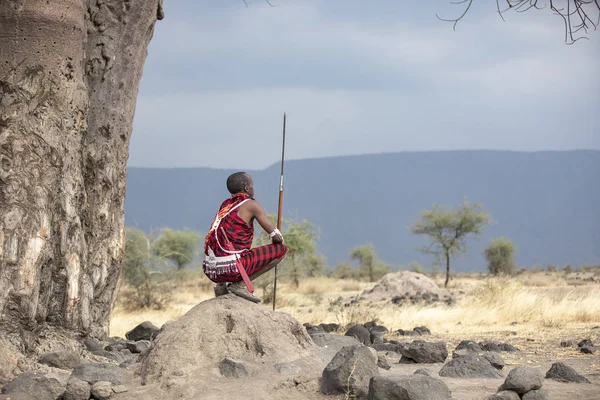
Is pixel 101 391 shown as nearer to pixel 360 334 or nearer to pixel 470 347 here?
pixel 360 334

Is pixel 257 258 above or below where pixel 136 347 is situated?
above

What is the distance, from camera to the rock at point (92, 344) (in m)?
8.61

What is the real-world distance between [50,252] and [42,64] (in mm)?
2050

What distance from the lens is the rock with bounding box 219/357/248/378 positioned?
6344 millimetres

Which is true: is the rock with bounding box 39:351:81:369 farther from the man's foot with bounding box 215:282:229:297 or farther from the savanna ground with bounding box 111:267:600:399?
the savanna ground with bounding box 111:267:600:399

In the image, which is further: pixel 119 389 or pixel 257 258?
pixel 257 258

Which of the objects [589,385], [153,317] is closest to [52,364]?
[589,385]

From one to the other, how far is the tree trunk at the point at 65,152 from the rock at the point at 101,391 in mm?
1773

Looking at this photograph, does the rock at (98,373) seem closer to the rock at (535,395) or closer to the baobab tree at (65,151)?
the baobab tree at (65,151)

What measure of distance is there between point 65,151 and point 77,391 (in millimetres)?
3120

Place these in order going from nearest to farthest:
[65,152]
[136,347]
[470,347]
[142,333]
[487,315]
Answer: [65,152] < [136,347] < [470,347] < [142,333] < [487,315]

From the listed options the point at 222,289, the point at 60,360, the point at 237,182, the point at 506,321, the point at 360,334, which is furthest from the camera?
the point at 506,321

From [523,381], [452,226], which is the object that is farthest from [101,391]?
[452,226]

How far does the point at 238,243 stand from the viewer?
22.7 feet
